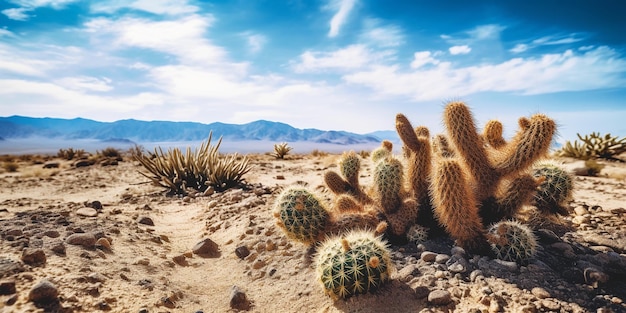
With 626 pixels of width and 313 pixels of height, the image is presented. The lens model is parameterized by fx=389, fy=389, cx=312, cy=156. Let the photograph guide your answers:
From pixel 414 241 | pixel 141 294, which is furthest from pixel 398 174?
pixel 141 294

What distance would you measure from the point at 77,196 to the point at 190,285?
6036 millimetres

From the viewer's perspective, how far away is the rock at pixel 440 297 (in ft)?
9.23

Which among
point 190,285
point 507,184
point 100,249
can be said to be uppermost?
point 507,184

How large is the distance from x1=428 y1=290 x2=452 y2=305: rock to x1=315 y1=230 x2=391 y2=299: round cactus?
36 centimetres

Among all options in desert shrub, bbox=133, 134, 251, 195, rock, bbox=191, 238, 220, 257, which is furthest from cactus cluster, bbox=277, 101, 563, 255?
desert shrub, bbox=133, 134, 251, 195

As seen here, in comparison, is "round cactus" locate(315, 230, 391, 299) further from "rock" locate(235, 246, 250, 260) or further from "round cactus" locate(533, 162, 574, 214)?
"round cactus" locate(533, 162, 574, 214)

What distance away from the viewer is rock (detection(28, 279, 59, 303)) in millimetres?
2688

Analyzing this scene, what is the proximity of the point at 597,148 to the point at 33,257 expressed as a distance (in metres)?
15.2

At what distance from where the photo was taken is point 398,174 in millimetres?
4066

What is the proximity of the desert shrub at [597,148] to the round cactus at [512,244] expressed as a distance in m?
11.7

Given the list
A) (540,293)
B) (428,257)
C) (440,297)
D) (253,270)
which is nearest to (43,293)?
(253,270)

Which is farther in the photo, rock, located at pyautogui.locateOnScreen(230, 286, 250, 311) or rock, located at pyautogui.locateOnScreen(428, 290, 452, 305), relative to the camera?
rock, located at pyautogui.locateOnScreen(230, 286, 250, 311)

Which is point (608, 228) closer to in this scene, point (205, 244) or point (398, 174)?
point (398, 174)

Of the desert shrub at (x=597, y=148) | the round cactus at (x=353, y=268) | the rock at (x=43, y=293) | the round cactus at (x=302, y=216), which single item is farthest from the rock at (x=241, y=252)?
the desert shrub at (x=597, y=148)
